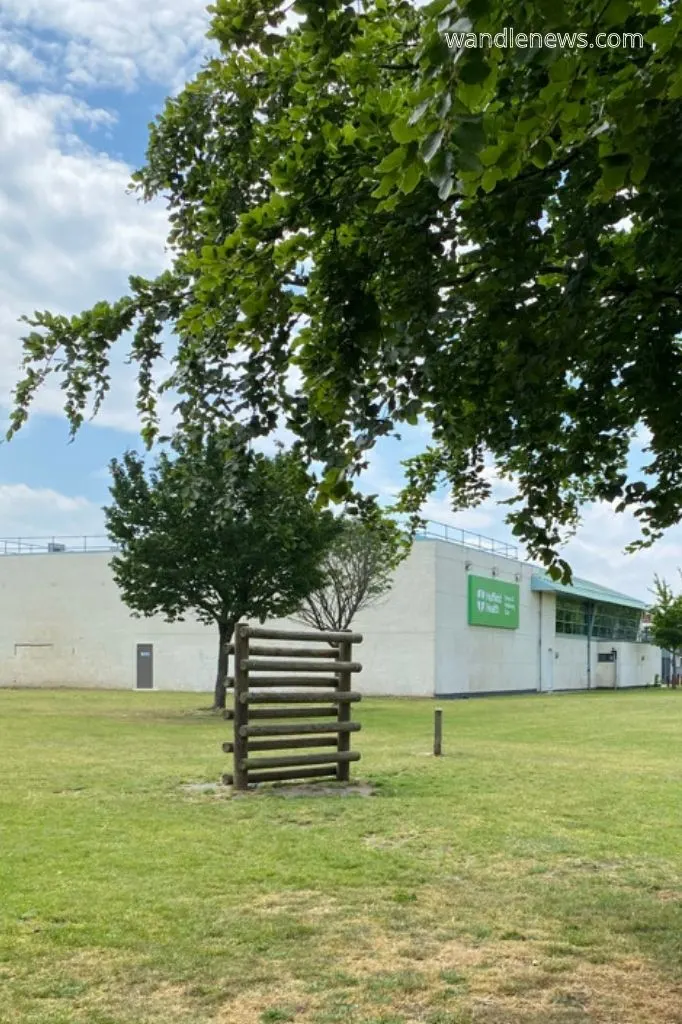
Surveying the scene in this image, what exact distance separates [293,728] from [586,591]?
182ft

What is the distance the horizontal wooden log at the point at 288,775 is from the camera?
11.8 metres

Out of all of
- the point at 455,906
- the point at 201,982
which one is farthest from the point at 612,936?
the point at 201,982

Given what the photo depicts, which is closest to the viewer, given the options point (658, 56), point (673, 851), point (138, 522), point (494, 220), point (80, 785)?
point (658, 56)

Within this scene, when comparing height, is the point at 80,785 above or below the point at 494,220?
below

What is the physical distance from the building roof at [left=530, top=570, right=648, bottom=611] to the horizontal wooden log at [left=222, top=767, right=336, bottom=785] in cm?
3898

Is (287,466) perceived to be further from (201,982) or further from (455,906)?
(455,906)

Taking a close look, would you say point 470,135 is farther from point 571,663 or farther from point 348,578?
point 571,663

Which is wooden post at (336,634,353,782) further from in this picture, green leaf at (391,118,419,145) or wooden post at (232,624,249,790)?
green leaf at (391,118,419,145)

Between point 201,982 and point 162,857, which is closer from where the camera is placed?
point 201,982

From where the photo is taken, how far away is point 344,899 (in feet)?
21.4

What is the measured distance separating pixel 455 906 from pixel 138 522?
74.5 feet

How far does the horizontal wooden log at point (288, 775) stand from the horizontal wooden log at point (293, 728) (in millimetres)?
537

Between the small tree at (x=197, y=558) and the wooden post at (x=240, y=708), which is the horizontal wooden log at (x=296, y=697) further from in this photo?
the small tree at (x=197, y=558)

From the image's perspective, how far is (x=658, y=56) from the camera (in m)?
Answer: 3.07
